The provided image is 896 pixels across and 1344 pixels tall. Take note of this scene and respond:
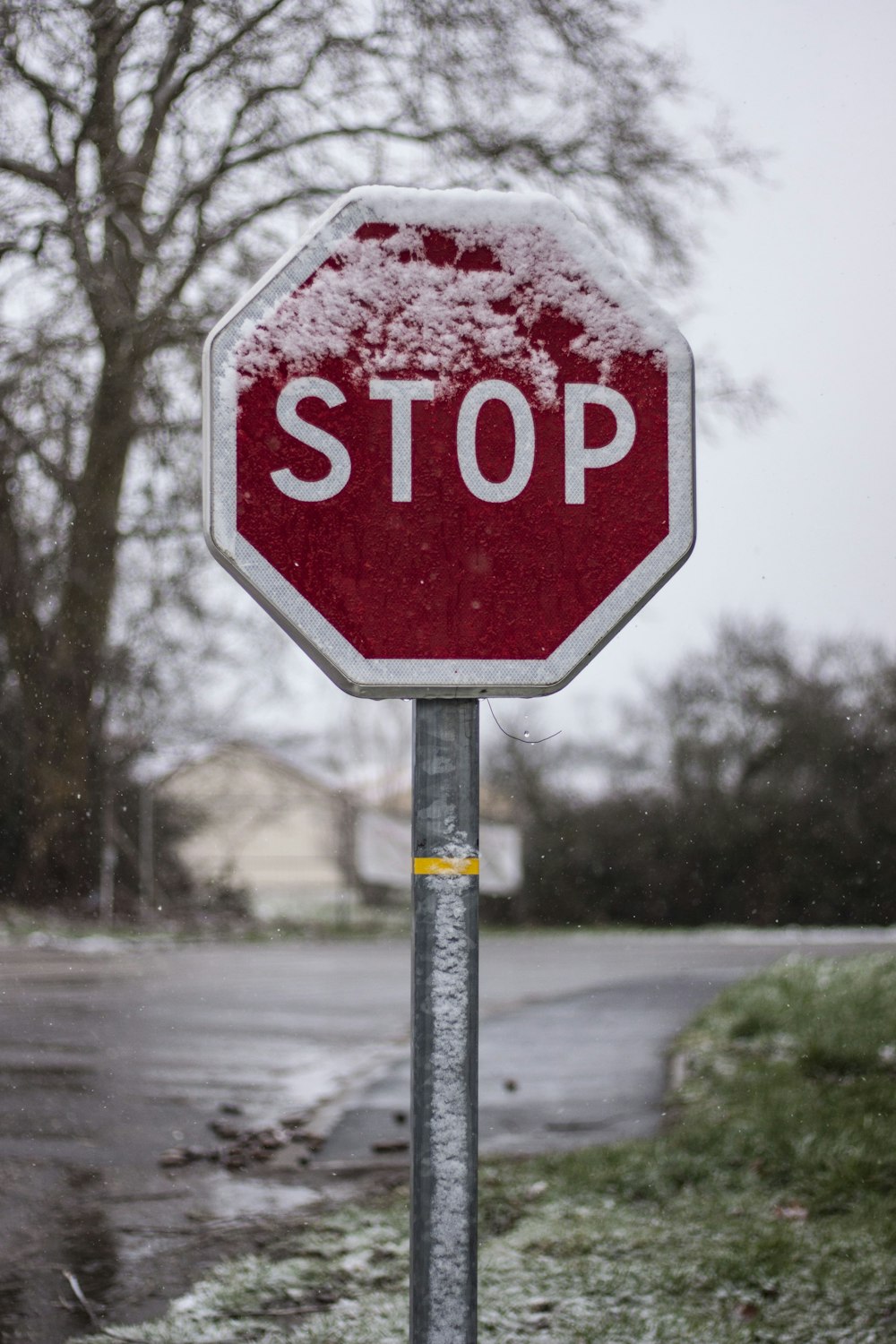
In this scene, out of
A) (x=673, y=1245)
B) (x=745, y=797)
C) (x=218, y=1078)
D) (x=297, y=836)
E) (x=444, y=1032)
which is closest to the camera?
(x=444, y=1032)

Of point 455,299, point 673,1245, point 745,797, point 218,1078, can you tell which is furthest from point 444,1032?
point 218,1078

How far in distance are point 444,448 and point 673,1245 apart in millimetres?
3215

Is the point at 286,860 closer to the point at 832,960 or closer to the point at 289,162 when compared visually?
the point at 832,960


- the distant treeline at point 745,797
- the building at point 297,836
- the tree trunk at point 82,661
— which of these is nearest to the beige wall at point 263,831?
the building at point 297,836

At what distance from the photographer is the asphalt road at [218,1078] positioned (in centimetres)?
448

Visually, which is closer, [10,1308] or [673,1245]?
[10,1308]

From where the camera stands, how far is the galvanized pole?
4.53ft

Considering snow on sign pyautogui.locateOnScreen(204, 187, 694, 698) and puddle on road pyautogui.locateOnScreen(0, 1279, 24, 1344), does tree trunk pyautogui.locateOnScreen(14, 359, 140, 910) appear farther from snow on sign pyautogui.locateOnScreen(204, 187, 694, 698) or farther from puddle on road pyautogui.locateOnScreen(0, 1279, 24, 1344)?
snow on sign pyautogui.locateOnScreen(204, 187, 694, 698)

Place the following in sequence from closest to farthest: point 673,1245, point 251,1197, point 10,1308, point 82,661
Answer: point 10,1308
point 673,1245
point 251,1197
point 82,661

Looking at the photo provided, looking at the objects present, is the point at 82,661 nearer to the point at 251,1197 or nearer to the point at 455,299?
the point at 251,1197

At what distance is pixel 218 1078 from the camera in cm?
721

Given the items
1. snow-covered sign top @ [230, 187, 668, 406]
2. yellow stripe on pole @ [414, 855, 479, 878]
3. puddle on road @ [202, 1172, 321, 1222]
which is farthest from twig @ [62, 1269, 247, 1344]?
snow-covered sign top @ [230, 187, 668, 406]

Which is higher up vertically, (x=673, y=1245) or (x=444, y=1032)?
(x=444, y=1032)

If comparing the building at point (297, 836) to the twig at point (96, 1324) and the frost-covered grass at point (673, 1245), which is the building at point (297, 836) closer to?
the frost-covered grass at point (673, 1245)
